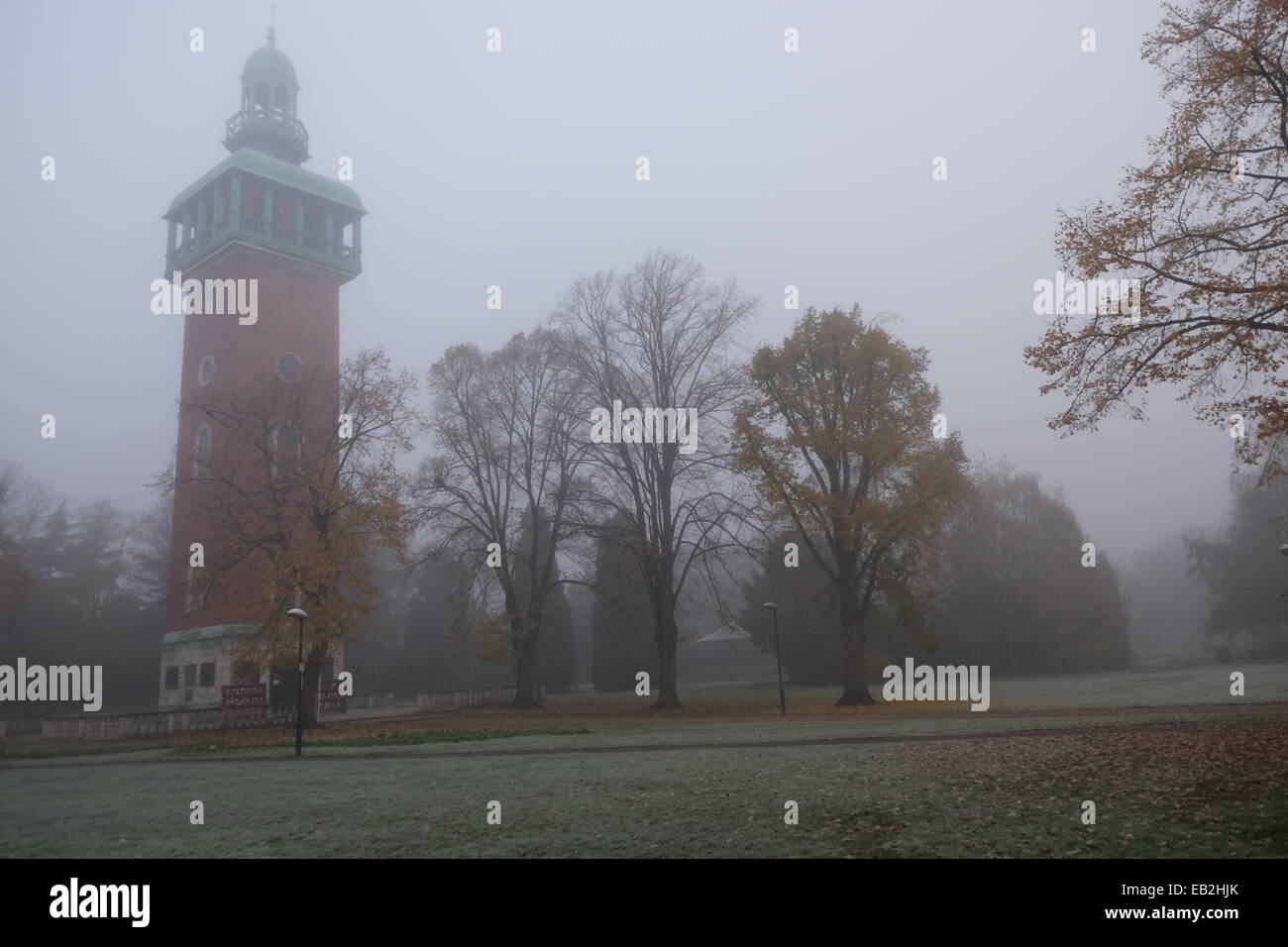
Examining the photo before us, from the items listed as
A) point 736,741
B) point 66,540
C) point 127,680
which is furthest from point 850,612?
point 66,540

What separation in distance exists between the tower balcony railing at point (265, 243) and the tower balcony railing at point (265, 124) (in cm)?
696

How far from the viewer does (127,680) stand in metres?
52.4

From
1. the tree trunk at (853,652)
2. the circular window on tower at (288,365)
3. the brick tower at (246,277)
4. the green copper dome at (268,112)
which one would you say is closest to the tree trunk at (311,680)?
the brick tower at (246,277)

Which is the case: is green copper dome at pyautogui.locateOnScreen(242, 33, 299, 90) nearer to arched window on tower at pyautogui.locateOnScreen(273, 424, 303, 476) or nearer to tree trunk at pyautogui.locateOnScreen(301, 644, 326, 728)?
arched window on tower at pyautogui.locateOnScreen(273, 424, 303, 476)

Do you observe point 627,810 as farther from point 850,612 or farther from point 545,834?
point 850,612

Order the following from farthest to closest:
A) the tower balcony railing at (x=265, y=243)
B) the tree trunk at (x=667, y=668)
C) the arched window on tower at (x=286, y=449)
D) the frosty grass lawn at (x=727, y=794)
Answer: the tower balcony railing at (x=265, y=243) → the tree trunk at (x=667, y=668) → the arched window on tower at (x=286, y=449) → the frosty grass lawn at (x=727, y=794)

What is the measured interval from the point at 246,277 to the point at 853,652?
36.9 meters

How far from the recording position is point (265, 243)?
159 ft

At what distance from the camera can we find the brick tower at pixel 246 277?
44188mm

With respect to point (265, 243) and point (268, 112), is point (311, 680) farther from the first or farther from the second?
point (268, 112)

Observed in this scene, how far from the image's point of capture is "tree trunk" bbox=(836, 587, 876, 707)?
30.4m

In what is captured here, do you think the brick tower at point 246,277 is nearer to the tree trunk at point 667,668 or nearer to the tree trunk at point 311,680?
the tree trunk at point 311,680

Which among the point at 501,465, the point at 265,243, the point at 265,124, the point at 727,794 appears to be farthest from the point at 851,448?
the point at 265,124

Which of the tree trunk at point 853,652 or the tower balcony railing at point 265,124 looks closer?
the tree trunk at point 853,652
